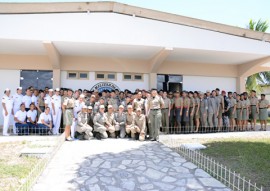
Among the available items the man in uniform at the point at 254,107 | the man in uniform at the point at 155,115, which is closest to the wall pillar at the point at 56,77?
the man in uniform at the point at 155,115

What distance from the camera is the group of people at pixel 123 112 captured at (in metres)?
8.30

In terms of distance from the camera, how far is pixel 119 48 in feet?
33.7

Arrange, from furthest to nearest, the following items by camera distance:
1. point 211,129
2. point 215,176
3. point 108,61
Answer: point 108,61, point 211,129, point 215,176

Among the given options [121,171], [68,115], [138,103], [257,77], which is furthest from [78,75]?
[257,77]

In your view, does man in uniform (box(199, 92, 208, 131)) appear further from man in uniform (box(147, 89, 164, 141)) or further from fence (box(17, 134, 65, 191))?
fence (box(17, 134, 65, 191))

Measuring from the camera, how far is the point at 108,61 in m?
12.0

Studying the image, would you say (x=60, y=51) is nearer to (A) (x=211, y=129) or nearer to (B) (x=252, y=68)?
(A) (x=211, y=129)

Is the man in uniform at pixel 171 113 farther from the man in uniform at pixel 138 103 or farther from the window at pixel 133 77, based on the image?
the window at pixel 133 77

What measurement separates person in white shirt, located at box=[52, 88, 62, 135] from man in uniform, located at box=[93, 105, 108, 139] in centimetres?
186

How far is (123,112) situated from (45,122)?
109 inches

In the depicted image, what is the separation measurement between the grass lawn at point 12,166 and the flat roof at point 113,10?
15.7 feet

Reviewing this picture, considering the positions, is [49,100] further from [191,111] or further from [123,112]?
[191,111]

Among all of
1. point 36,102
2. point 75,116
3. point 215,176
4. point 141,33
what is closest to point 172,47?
point 141,33

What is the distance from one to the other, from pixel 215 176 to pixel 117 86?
796 cm
